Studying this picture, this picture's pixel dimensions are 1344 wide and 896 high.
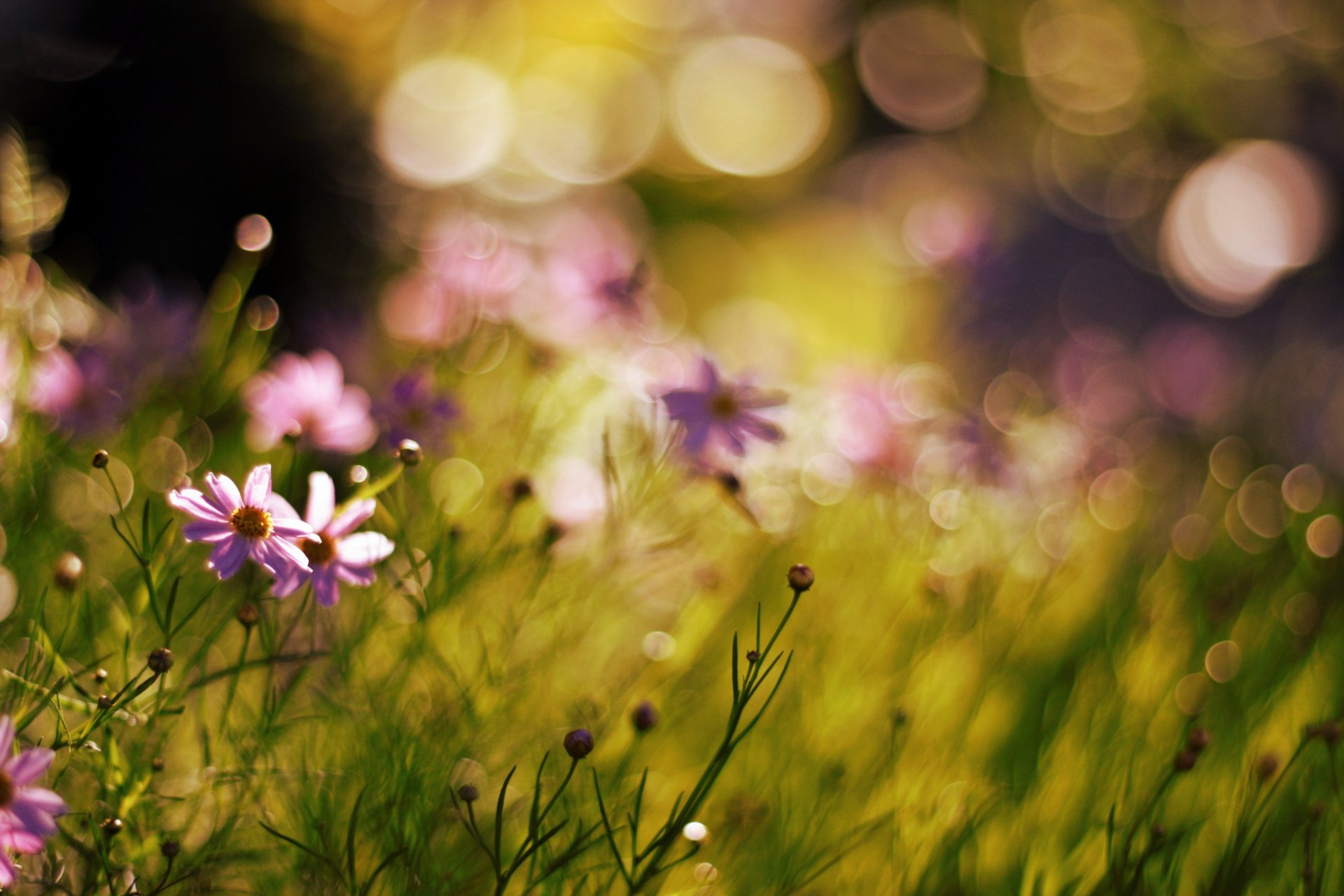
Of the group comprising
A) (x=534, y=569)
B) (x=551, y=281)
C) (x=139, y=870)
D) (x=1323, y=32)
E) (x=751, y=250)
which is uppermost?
(x=1323, y=32)

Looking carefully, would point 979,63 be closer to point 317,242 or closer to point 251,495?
point 317,242

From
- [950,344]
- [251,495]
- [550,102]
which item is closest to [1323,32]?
[550,102]

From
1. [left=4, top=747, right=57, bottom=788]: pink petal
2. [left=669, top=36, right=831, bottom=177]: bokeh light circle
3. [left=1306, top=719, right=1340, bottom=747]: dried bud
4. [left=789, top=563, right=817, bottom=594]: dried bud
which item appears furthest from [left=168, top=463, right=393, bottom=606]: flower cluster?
[left=669, top=36, right=831, bottom=177]: bokeh light circle

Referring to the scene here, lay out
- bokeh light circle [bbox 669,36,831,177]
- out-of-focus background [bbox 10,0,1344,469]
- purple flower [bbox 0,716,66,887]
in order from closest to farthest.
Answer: purple flower [bbox 0,716,66,887] → out-of-focus background [bbox 10,0,1344,469] → bokeh light circle [bbox 669,36,831,177]

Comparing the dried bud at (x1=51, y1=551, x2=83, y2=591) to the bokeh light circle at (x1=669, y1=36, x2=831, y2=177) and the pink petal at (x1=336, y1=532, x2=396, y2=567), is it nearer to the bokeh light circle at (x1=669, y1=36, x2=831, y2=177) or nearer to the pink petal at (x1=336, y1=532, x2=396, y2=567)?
the pink petal at (x1=336, y1=532, x2=396, y2=567)

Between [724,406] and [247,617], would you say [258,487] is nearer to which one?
[247,617]

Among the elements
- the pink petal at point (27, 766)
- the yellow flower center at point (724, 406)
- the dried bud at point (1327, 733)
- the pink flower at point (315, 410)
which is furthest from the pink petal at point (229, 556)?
the dried bud at point (1327, 733)
